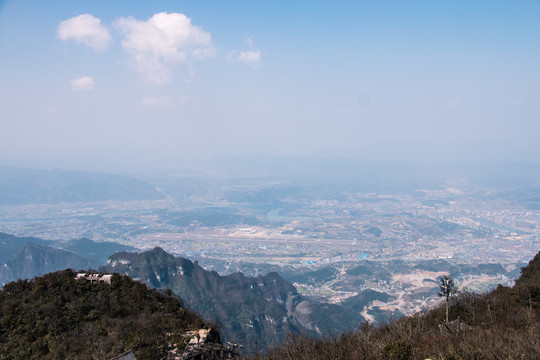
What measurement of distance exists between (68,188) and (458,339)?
149 meters

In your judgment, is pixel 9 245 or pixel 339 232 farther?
pixel 339 232

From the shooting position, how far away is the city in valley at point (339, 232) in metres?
50.4

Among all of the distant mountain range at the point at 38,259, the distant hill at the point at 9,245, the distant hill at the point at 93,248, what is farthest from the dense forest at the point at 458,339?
the distant hill at the point at 9,245

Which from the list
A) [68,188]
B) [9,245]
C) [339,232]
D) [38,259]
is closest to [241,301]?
[38,259]

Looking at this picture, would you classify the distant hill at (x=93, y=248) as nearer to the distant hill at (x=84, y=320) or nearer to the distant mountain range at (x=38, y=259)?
the distant mountain range at (x=38, y=259)

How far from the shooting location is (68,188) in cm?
13612

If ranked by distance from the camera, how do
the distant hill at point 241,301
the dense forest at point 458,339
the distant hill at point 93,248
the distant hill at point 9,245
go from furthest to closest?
the distant hill at point 93,248 < the distant hill at point 9,245 < the distant hill at point 241,301 < the dense forest at point 458,339

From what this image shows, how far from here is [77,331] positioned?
1212cm

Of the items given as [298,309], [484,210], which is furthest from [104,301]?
[484,210]

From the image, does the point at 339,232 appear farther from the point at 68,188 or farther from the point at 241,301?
the point at 68,188

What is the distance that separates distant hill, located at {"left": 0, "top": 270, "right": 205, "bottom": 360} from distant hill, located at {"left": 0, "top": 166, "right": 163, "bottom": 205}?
121381 mm

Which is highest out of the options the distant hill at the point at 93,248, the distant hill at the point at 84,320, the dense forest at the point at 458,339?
the dense forest at the point at 458,339

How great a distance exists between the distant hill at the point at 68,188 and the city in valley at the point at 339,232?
7.20 m

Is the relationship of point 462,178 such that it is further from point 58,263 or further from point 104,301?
point 104,301
